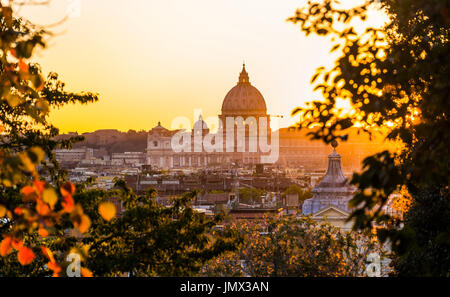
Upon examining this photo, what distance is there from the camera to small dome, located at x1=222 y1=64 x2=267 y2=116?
424 ft

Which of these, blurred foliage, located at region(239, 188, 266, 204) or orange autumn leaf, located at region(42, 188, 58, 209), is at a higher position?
orange autumn leaf, located at region(42, 188, 58, 209)

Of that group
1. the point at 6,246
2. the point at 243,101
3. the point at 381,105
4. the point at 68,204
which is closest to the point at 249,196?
the point at 381,105

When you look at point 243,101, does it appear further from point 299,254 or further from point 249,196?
point 299,254

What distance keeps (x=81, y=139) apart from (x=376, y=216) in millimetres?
5796

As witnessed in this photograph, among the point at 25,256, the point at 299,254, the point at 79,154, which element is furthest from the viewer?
the point at 79,154

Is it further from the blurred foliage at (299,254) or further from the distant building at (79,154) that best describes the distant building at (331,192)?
the distant building at (79,154)

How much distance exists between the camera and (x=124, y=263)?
19.4ft

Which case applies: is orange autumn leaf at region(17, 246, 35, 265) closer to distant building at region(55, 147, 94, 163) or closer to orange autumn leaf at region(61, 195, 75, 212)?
orange autumn leaf at region(61, 195, 75, 212)

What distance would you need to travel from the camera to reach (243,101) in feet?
423

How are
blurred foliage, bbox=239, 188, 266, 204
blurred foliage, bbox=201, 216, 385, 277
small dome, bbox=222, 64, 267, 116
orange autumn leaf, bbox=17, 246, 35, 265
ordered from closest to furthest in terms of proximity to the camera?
orange autumn leaf, bbox=17, 246, 35, 265 → blurred foliage, bbox=201, 216, 385, 277 → blurred foliage, bbox=239, 188, 266, 204 → small dome, bbox=222, 64, 267, 116

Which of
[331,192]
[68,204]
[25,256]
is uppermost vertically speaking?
[68,204]

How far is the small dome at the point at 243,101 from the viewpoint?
129250 millimetres

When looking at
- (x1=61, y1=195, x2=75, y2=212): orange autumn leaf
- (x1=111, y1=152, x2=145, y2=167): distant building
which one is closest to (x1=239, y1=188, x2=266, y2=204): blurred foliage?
(x1=61, y1=195, x2=75, y2=212): orange autumn leaf
